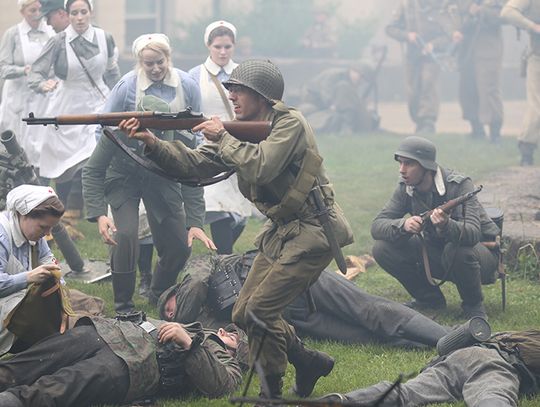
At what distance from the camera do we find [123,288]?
889cm

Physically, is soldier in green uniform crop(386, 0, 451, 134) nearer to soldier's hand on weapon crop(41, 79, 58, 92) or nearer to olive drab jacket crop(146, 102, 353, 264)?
soldier's hand on weapon crop(41, 79, 58, 92)

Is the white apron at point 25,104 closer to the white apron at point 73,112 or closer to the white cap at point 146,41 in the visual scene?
the white apron at point 73,112

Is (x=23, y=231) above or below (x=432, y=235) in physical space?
above

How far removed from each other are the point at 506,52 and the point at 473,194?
20.0 m

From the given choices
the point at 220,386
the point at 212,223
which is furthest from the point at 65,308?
the point at 212,223

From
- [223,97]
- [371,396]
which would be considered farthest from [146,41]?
[371,396]

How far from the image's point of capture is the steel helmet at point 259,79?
6816 mm

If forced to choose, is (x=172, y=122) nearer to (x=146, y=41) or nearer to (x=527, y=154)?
(x=146, y=41)

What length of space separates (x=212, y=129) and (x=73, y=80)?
539cm

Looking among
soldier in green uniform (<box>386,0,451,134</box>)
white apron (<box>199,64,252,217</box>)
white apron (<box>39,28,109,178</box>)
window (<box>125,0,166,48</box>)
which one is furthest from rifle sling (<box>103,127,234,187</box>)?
window (<box>125,0,166,48</box>)

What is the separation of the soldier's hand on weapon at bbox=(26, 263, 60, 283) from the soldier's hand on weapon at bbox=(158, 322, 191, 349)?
69 centimetres

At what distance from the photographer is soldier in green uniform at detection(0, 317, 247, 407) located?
6.44 m

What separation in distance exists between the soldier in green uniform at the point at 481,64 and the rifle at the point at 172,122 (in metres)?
11.7

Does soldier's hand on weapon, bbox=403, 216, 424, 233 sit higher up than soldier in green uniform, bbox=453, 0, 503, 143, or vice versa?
soldier's hand on weapon, bbox=403, 216, 424, 233
